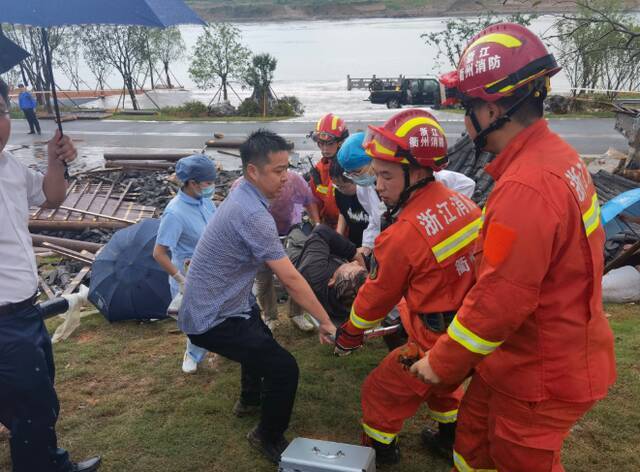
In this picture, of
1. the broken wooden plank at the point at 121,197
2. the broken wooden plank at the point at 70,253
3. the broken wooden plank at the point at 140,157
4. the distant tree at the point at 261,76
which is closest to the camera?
the broken wooden plank at the point at 70,253

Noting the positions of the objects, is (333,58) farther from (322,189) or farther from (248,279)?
(248,279)

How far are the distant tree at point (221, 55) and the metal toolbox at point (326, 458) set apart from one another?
34.0 meters

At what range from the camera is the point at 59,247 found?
31.2 feet

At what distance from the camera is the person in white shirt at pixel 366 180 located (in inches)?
176

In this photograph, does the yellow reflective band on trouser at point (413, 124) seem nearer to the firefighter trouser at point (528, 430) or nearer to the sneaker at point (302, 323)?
the firefighter trouser at point (528, 430)

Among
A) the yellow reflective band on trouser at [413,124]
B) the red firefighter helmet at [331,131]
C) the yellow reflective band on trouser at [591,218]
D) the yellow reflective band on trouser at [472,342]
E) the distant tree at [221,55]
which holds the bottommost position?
the yellow reflective band on trouser at [472,342]

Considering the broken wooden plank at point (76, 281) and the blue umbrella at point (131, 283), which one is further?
the broken wooden plank at point (76, 281)

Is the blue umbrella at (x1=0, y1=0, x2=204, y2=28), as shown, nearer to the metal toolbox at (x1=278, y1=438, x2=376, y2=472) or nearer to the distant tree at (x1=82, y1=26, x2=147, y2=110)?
the metal toolbox at (x1=278, y1=438, x2=376, y2=472)

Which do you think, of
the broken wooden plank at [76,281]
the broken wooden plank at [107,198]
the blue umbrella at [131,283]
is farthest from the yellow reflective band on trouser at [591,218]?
the broken wooden plank at [107,198]

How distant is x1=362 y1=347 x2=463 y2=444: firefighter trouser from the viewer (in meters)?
3.18

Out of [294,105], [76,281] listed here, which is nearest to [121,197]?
[76,281]

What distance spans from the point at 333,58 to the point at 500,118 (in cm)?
6530

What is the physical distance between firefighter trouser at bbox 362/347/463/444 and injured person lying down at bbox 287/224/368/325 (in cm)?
84

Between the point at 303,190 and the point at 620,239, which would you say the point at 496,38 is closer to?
the point at 303,190
